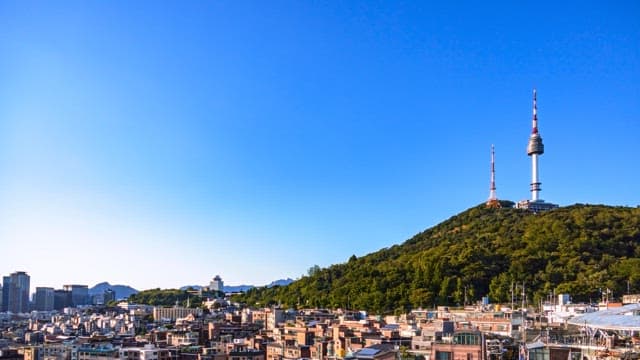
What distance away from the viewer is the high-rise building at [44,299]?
2320 inches

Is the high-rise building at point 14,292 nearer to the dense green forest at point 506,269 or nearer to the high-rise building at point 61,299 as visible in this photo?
the high-rise building at point 61,299

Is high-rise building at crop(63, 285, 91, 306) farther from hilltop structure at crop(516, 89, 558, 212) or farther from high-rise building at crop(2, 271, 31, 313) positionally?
hilltop structure at crop(516, 89, 558, 212)

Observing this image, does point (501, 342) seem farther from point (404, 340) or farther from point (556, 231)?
point (556, 231)

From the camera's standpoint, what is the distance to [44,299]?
195ft

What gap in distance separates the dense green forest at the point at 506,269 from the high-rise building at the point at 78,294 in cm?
3794

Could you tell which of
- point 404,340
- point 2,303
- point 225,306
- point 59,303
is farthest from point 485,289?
point 59,303

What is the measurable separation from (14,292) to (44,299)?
5.08 metres

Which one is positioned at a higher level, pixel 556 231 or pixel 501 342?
pixel 556 231

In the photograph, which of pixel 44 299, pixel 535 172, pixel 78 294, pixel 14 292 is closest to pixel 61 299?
pixel 44 299

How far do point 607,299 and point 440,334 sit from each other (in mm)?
9993

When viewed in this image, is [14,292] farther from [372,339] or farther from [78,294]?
[372,339]

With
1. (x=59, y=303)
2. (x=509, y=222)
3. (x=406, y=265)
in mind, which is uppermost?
(x=509, y=222)

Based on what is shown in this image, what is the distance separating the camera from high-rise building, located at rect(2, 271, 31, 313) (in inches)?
2117

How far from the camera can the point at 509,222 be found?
124 feet
